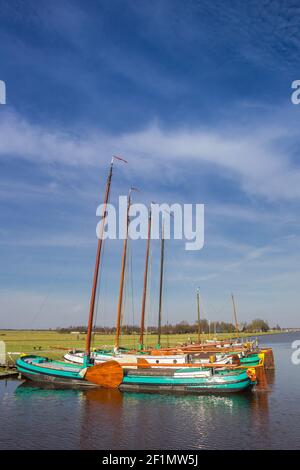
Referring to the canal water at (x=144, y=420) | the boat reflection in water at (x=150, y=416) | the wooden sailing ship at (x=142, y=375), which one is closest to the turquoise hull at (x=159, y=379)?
the wooden sailing ship at (x=142, y=375)

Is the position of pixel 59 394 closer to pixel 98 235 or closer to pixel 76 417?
pixel 76 417

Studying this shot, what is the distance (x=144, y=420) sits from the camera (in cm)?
3014

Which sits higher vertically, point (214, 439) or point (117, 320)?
point (117, 320)

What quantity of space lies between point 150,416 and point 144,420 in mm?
1340

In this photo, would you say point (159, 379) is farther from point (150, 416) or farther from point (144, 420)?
point (144, 420)

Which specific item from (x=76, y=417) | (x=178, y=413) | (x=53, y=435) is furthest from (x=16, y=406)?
(x=178, y=413)

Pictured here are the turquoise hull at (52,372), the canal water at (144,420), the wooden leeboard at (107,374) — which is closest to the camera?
the canal water at (144,420)

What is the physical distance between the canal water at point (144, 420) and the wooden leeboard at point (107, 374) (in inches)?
43.2

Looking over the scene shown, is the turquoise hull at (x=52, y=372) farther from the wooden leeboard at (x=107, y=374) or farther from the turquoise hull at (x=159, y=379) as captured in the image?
the wooden leeboard at (x=107, y=374)

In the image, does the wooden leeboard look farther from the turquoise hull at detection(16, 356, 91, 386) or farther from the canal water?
the turquoise hull at detection(16, 356, 91, 386)

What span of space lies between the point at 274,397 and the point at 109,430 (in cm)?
1969

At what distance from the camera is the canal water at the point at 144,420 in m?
24.9

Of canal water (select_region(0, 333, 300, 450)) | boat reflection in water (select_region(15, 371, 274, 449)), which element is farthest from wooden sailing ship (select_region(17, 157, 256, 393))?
canal water (select_region(0, 333, 300, 450))
